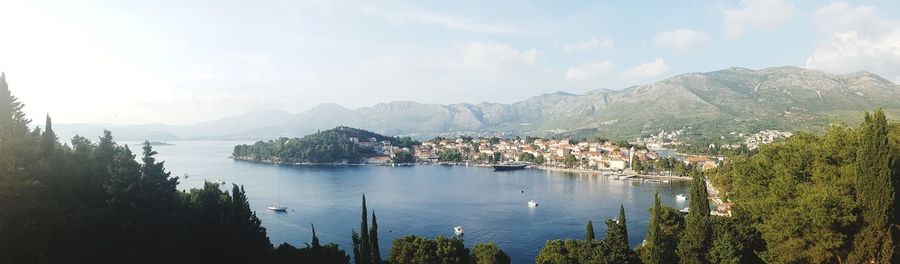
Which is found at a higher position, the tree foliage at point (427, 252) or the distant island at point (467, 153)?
the distant island at point (467, 153)

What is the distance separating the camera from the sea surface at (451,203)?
31.1 metres


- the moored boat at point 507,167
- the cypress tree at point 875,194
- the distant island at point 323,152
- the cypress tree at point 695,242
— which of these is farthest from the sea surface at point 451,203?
the distant island at point 323,152

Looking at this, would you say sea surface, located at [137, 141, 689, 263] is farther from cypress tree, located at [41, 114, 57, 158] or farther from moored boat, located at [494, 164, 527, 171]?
cypress tree, located at [41, 114, 57, 158]

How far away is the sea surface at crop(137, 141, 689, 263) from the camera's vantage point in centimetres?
3108

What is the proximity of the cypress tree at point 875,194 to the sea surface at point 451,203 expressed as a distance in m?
15.4

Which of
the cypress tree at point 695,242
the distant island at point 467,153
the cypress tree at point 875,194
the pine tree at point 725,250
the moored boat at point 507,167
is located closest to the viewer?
the cypress tree at point 875,194

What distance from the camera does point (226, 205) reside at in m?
19.3

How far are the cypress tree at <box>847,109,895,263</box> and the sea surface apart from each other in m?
15.4

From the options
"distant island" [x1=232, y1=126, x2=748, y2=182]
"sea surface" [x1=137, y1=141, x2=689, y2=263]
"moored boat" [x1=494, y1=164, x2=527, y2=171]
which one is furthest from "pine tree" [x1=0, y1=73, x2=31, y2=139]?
"moored boat" [x1=494, y1=164, x2=527, y2=171]

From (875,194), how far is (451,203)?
34.3 meters

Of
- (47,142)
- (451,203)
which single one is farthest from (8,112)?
(451,203)

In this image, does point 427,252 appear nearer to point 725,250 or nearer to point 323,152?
point 725,250

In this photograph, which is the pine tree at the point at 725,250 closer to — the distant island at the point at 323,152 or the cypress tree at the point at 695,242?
the cypress tree at the point at 695,242

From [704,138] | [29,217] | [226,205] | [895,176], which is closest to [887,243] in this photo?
[895,176]
